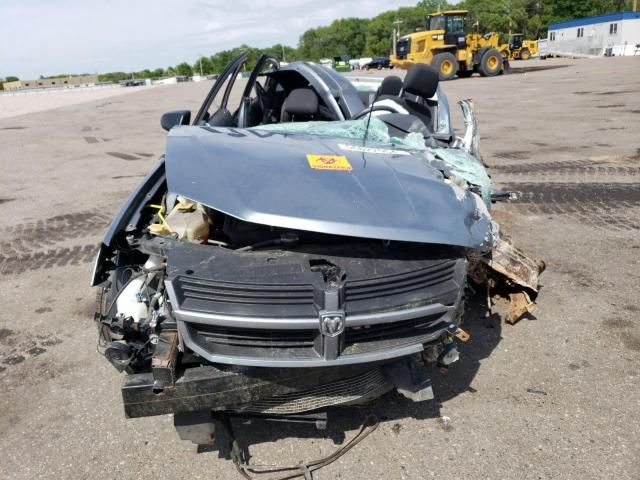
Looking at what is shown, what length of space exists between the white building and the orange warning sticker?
158ft

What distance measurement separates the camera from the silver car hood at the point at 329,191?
2.06 meters

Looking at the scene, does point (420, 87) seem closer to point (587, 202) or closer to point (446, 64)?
point (587, 202)

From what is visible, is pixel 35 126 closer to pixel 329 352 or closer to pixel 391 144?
pixel 391 144

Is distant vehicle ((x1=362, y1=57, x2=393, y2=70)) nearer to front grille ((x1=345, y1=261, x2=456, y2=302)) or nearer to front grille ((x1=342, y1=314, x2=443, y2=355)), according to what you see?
front grille ((x1=345, y1=261, x2=456, y2=302))

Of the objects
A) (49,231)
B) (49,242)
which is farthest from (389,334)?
(49,231)

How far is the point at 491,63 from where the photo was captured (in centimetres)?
2442

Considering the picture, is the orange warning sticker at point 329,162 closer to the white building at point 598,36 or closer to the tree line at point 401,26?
the tree line at point 401,26

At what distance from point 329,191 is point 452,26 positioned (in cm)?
2363

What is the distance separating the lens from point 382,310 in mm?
1963

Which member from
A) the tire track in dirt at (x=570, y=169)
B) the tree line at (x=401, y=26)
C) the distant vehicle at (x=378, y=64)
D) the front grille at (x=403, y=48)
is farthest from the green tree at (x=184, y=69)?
the tire track in dirt at (x=570, y=169)

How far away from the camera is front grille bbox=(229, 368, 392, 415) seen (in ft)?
7.14

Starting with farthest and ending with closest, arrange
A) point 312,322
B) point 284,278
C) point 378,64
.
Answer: point 378,64
point 284,278
point 312,322

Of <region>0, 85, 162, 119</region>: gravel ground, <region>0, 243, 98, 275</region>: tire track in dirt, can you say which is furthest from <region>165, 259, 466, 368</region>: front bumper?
<region>0, 85, 162, 119</region>: gravel ground

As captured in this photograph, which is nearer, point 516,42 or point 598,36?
point 516,42
